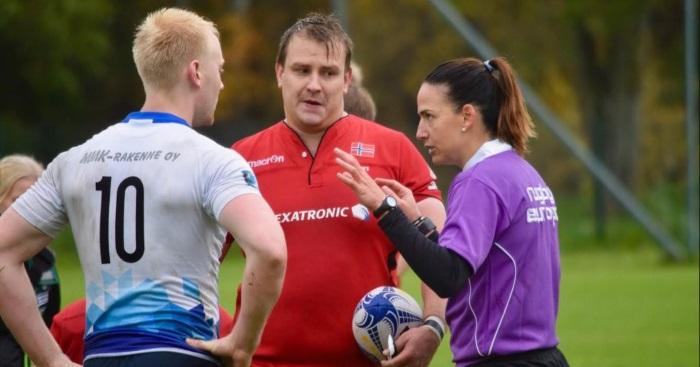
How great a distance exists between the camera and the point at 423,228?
5.02m

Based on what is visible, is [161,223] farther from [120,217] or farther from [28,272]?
[28,272]

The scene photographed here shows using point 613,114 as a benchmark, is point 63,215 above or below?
above

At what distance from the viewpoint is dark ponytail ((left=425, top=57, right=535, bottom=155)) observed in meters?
5.03

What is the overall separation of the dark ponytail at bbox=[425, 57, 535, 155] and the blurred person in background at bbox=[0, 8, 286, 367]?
966mm

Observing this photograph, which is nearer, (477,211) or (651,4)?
(477,211)

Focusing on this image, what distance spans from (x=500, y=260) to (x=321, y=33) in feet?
4.16

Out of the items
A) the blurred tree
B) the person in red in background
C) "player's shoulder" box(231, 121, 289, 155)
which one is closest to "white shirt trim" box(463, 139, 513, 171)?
"player's shoulder" box(231, 121, 289, 155)

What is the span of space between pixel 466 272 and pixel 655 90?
43.5 meters

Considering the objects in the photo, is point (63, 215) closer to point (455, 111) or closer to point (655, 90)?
point (455, 111)

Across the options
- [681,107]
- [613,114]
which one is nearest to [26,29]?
[613,114]

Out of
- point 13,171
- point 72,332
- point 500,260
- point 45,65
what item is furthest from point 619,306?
point 45,65

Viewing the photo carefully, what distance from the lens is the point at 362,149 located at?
5488 mm

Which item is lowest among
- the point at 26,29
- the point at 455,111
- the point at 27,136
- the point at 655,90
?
the point at 655,90

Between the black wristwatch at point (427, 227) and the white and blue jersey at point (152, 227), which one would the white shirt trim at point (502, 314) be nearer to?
the black wristwatch at point (427, 227)
